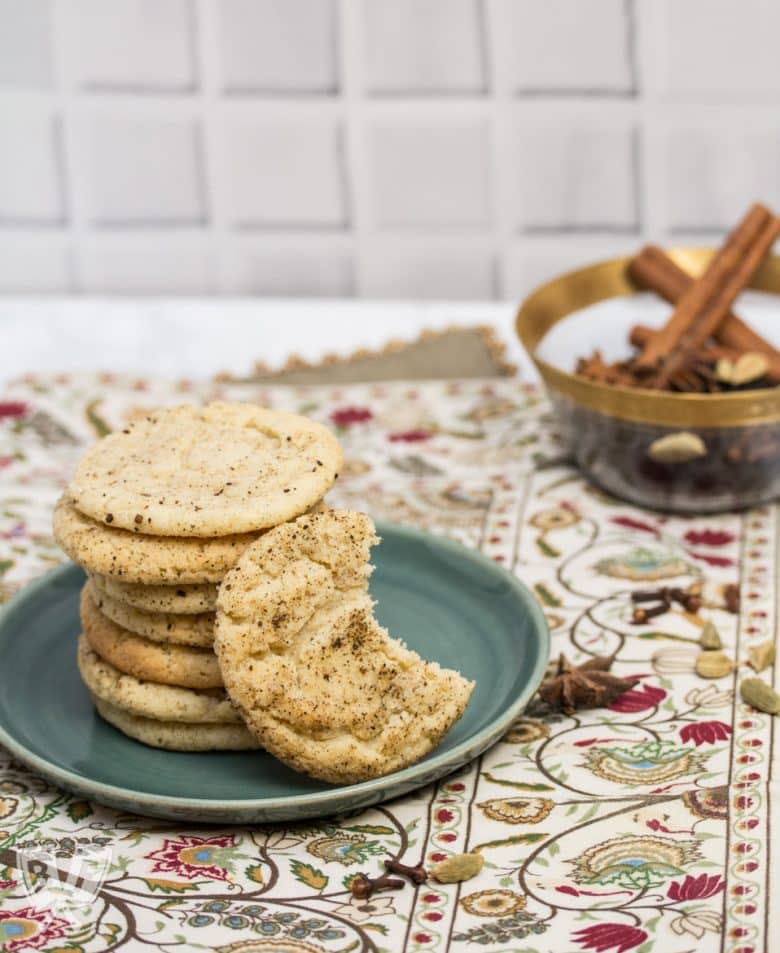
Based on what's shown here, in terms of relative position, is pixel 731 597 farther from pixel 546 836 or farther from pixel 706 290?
pixel 706 290

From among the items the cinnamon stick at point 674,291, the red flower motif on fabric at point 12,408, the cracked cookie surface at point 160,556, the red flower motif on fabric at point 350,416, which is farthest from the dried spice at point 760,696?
the red flower motif on fabric at point 12,408

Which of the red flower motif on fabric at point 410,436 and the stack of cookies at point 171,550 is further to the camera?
the red flower motif on fabric at point 410,436

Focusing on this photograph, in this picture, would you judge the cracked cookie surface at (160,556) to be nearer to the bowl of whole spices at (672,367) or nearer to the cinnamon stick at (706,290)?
the bowl of whole spices at (672,367)

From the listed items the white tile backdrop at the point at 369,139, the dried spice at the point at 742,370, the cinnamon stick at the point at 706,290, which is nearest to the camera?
the dried spice at the point at 742,370

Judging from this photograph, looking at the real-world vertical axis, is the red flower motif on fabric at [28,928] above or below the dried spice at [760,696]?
below

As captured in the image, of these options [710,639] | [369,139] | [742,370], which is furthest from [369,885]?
[369,139]

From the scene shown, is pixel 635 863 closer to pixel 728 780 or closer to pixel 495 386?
pixel 728 780

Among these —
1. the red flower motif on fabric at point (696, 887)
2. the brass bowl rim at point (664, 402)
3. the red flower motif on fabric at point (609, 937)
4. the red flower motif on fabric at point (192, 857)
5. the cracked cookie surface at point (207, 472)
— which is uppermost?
the cracked cookie surface at point (207, 472)

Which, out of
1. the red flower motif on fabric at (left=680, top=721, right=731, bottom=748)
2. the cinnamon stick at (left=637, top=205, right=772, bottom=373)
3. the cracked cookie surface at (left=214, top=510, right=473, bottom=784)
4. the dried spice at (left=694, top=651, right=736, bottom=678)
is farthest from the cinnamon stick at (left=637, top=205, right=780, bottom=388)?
the cracked cookie surface at (left=214, top=510, right=473, bottom=784)
